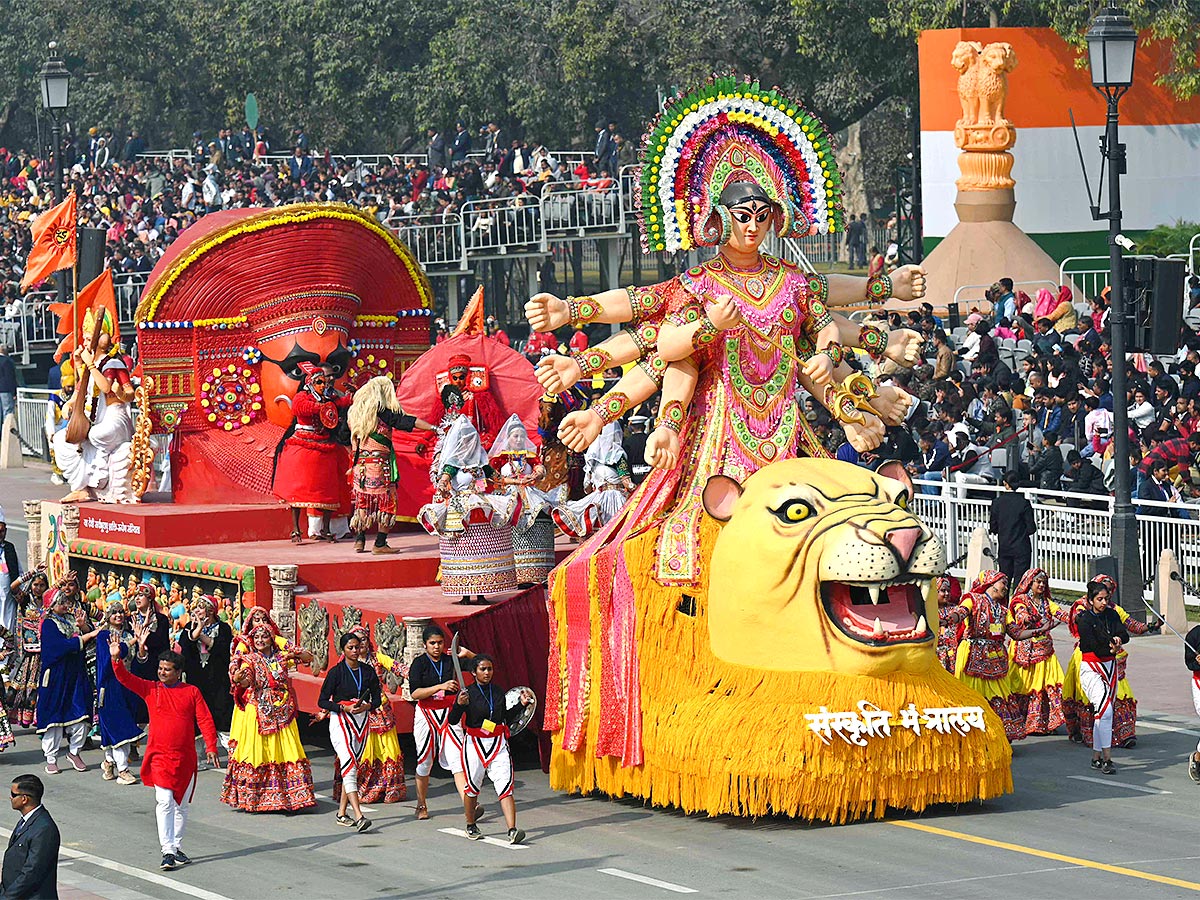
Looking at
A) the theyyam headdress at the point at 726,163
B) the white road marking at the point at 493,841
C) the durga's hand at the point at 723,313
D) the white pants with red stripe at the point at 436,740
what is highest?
the theyyam headdress at the point at 726,163

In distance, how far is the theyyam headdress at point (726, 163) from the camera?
16.0m

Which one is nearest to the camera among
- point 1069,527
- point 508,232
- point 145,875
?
point 145,875

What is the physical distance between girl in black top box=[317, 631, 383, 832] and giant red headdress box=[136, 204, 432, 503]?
14.4 feet

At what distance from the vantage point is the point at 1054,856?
46.2 feet

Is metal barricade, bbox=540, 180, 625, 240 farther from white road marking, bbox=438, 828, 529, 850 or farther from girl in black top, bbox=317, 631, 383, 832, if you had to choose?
white road marking, bbox=438, 828, 529, 850

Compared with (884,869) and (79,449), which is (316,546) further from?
(884,869)

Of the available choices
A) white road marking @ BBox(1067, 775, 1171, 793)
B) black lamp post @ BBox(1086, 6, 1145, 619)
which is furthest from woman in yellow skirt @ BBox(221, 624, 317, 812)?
black lamp post @ BBox(1086, 6, 1145, 619)

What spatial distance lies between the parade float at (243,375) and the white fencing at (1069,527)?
224 inches

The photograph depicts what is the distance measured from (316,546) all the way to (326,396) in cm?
114

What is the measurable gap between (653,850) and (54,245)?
10850 millimetres

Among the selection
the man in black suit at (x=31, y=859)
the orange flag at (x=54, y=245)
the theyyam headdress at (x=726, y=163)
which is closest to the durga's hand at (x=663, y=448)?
the theyyam headdress at (x=726, y=163)

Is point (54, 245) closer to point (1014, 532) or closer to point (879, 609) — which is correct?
point (1014, 532)

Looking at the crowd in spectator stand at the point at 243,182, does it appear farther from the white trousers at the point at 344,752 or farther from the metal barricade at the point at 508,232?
the white trousers at the point at 344,752

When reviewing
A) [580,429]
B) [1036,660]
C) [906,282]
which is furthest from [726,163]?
[1036,660]
